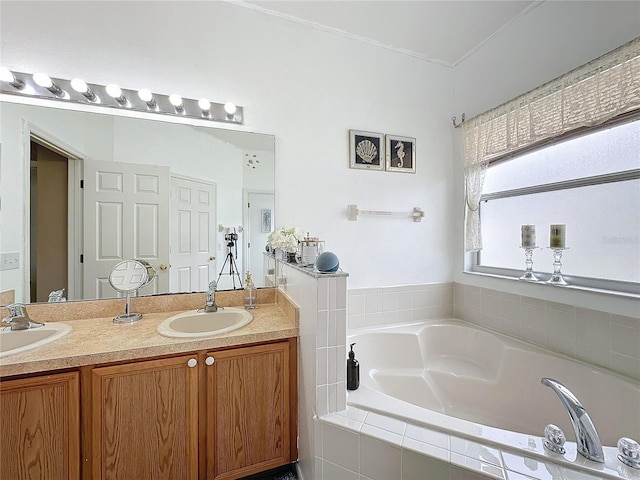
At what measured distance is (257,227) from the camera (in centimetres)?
181

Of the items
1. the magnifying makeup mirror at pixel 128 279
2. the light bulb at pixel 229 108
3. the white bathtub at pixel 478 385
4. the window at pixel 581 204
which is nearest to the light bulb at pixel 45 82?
the light bulb at pixel 229 108

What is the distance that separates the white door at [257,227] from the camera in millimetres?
A: 1789

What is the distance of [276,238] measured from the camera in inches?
61.1

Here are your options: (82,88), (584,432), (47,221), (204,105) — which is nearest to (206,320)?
(47,221)

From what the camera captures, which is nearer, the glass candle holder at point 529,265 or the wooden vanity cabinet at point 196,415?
the wooden vanity cabinet at point 196,415

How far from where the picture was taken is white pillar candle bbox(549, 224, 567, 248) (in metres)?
1.54

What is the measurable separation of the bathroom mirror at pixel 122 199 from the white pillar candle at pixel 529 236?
1.72 meters

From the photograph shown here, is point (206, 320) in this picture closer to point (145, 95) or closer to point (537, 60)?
point (145, 95)

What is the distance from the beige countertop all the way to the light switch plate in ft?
1.28

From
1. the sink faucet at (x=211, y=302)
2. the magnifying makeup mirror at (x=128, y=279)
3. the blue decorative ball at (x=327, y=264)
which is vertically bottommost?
the sink faucet at (x=211, y=302)

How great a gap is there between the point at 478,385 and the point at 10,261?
2.83 meters

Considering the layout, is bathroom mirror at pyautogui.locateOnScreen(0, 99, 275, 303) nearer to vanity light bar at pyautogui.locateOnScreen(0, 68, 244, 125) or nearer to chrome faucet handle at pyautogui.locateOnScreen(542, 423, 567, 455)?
vanity light bar at pyautogui.locateOnScreen(0, 68, 244, 125)

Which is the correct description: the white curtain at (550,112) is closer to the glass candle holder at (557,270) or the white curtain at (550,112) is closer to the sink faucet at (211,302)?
the glass candle holder at (557,270)

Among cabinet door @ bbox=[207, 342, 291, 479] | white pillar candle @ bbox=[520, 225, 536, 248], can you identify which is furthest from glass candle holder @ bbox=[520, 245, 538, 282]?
cabinet door @ bbox=[207, 342, 291, 479]
